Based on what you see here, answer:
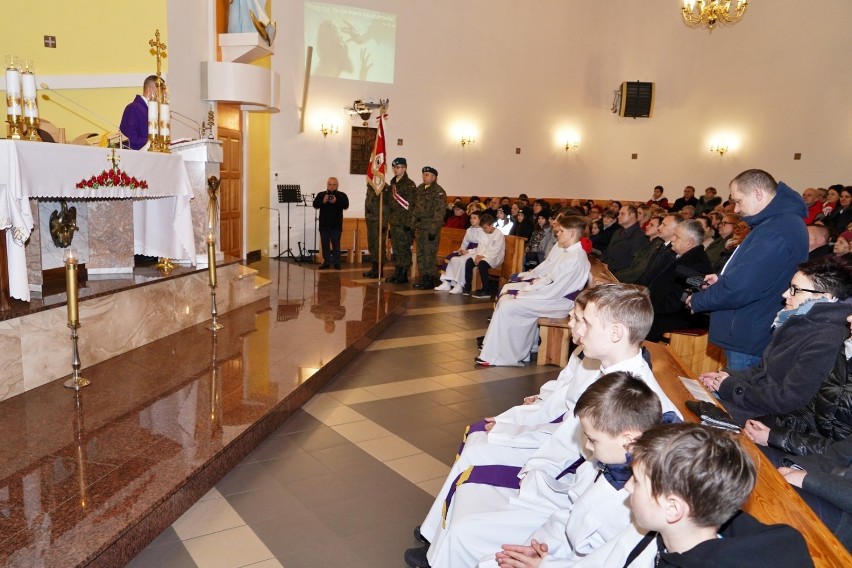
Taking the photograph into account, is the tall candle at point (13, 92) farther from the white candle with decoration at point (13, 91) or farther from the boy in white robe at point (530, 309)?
the boy in white robe at point (530, 309)

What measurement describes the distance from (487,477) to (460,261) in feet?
23.2

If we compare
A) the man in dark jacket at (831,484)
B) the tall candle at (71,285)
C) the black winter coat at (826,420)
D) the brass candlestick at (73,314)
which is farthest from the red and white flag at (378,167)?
the man in dark jacket at (831,484)

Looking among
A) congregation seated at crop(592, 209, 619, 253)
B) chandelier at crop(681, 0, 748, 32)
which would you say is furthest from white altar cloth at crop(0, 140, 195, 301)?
chandelier at crop(681, 0, 748, 32)

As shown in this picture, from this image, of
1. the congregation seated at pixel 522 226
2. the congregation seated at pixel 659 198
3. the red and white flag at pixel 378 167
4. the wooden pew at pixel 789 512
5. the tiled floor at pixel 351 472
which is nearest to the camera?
the wooden pew at pixel 789 512

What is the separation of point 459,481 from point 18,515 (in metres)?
1.82

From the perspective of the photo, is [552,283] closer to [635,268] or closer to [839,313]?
[635,268]

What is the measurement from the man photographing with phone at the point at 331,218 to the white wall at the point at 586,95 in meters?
1.55

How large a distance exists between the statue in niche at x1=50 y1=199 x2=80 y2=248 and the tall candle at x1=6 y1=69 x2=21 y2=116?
0.77 m

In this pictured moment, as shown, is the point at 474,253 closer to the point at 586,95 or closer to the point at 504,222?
the point at 504,222

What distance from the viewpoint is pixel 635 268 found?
6785mm

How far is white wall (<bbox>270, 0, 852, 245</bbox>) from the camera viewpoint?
12984 mm

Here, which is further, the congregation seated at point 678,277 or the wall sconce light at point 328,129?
the wall sconce light at point 328,129

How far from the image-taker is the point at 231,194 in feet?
35.1

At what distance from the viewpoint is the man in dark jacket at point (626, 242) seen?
24.6 feet
